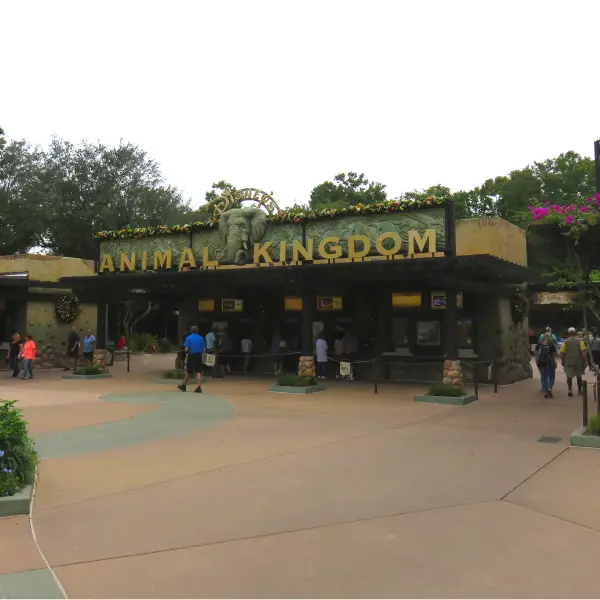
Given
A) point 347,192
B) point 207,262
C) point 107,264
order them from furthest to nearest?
1. point 347,192
2. point 107,264
3. point 207,262

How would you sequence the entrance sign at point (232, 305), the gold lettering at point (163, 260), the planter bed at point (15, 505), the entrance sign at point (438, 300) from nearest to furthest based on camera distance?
1. the planter bed at point (15, 505)
2. the entrance sign at point (438, 300)
3. the gold lettering at point (163, 260)
4. the entrance sign at point (232, 305)

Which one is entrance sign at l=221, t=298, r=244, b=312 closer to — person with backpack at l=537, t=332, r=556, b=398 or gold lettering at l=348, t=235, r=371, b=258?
gold lettering at l=348, t=235, r=371, b=258

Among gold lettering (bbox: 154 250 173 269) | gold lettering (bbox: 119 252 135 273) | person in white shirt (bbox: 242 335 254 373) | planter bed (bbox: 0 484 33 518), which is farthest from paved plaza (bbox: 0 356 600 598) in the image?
person in white shirt (bbox: 242 335 254 373)

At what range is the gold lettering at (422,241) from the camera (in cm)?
1447

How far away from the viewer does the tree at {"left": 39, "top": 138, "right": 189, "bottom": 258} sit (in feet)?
113

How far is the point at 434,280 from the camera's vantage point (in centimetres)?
1461

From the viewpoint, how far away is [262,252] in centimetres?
1705

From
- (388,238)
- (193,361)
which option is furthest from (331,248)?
(193,361)

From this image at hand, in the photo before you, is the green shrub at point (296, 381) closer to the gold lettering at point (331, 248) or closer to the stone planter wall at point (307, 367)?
the stone planter wall at point (307, 367)

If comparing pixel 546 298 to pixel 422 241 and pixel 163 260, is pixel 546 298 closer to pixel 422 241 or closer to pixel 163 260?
pixel 422 241

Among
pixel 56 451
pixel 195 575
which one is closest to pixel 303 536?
pixel 195 575

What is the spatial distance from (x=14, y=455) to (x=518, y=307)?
16.4m

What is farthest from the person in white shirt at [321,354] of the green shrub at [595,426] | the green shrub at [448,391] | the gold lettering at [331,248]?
the green shrub at [595,426]

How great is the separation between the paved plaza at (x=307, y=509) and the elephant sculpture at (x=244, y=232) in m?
7.71
